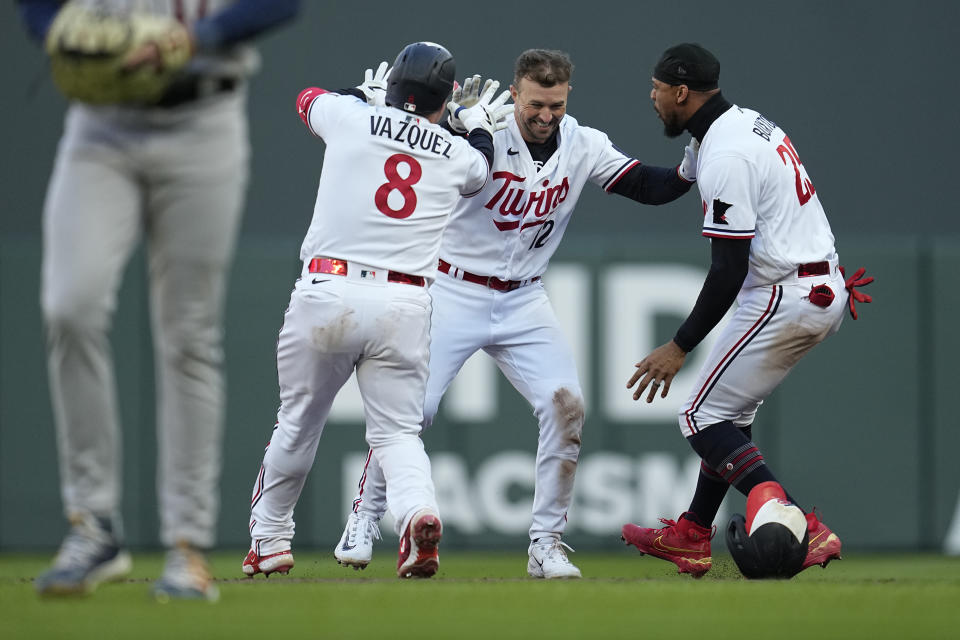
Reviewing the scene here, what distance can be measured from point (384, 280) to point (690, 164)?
152 cm

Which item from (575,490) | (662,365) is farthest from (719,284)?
(575,490)

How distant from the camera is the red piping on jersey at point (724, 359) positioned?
5.14m

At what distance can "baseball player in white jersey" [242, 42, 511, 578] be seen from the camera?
4609 millimetres

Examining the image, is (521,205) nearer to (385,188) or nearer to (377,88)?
(377,88)

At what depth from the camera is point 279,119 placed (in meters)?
9.53

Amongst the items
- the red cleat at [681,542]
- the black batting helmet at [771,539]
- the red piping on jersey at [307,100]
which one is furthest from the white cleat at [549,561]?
the red piping on jersey at [307,100]

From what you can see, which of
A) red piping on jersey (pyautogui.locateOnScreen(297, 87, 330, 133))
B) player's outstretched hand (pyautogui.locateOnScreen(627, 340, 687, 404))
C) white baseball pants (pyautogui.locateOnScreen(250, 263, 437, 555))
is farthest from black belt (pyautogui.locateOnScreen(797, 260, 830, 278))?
red piping on jersey (pyautogui.locateOnScreen(297, 87, 330, 133))

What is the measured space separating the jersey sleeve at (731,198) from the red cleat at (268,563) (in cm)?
186

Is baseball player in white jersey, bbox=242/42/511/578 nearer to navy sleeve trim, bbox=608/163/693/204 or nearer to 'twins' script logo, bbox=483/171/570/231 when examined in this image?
'twins' script logo, bbox=483/171/570/231

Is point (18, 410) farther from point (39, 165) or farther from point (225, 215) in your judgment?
point (225, 215)

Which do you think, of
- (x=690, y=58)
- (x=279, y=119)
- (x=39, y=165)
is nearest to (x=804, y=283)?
(x=690, y=58)

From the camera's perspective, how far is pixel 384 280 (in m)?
4.67

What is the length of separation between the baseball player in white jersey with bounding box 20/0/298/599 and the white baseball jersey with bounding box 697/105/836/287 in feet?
6.76

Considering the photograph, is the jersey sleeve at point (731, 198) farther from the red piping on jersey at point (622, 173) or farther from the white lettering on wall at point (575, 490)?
the white lettering on wall at point (575, 490)
